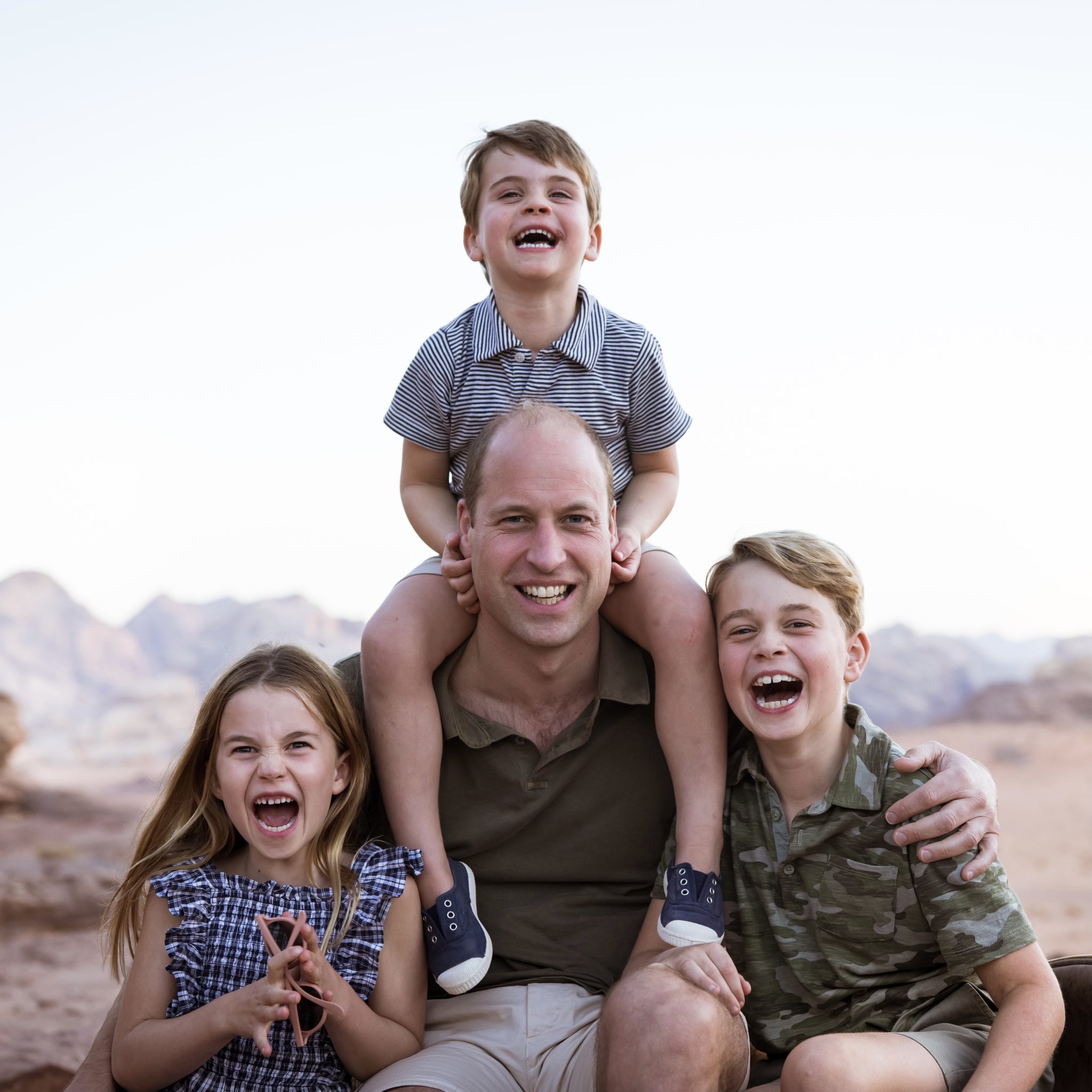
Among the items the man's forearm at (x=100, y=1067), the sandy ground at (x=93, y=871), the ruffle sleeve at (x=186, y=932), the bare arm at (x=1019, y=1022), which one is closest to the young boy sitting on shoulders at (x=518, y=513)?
the ruffle sleeve at (x=186, y=932)

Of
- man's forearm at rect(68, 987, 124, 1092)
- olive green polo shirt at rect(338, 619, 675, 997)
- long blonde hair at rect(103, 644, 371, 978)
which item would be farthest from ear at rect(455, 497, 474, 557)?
man's forearm at rect(68, 987, 124, 1092)

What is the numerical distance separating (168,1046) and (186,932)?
0.84 feet

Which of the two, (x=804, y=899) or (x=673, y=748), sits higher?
(x=673, y=748)

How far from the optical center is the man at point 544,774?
2.76m

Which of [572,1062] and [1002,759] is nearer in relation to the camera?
[572,1062]

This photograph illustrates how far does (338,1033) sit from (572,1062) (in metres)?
0.55

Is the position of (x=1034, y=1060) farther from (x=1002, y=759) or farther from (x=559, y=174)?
(x=1002, y=759)

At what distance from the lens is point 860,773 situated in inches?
106

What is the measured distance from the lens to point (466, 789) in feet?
10.1

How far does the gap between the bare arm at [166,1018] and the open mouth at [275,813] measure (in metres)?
0.29

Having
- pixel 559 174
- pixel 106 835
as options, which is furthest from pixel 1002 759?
pixel 559 174

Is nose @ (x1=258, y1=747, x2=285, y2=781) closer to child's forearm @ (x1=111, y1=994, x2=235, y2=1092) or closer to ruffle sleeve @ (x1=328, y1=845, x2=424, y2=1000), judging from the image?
ruffle sleeve @ (x1=328, y1=845, x2=424, y2=1000)

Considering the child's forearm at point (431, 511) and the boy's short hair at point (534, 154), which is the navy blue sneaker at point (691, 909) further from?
the boy's short hair at point (534, 154)

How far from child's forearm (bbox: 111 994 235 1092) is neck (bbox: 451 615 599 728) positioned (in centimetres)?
99
